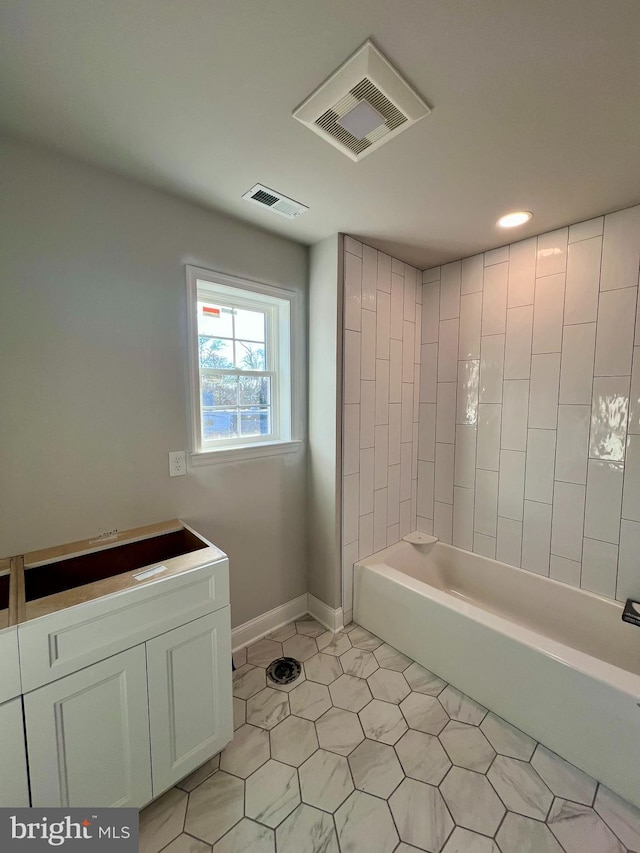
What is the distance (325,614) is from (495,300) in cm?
240

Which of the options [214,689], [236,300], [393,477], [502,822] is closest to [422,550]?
[393,477]

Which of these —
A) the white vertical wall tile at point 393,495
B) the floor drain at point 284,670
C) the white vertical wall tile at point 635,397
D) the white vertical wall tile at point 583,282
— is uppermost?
the white vertical wall tile at point 583,282

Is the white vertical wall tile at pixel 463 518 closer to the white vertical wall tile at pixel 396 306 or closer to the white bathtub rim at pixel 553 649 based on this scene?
the white bathtub rim at pixel 553 649

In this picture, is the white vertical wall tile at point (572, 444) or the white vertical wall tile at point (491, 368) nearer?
the white vertical wall tile at point (572, 444)

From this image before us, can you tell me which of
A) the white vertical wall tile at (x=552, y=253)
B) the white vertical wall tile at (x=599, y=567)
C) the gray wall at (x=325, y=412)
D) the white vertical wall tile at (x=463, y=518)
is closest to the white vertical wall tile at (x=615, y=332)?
the white vertical wall tile at (x=552, y=253)

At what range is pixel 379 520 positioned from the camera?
244 centimetres

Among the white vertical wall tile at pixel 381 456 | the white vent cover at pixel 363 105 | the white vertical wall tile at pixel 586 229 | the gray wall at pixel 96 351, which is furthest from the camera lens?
the white vertical wall tile at pixel 381 456

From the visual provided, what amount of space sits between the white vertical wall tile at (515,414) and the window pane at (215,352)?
180cm

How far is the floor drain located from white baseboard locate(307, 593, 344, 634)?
1.14 feet

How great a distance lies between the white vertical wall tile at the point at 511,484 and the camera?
2.19m

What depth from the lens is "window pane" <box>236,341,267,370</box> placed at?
207cm

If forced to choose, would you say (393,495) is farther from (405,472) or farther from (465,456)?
(465,456)

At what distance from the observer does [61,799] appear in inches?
40.8

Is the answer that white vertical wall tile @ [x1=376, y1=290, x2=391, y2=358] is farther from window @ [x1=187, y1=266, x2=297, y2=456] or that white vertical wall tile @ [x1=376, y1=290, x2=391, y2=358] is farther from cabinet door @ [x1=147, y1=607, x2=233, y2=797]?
cabinet door @ [x1=147, y1=607, x2=233, y2=797]
